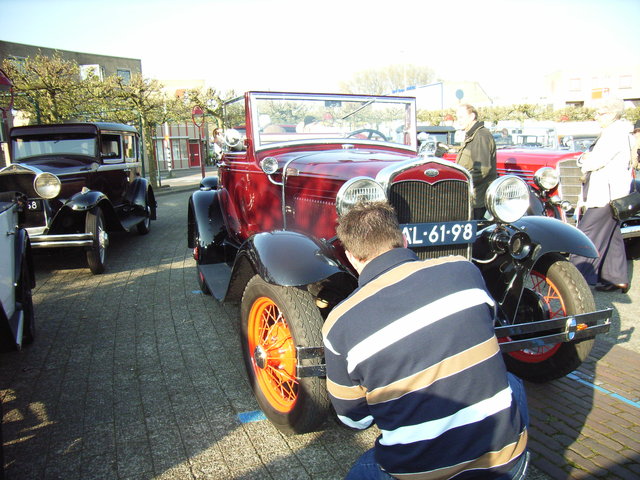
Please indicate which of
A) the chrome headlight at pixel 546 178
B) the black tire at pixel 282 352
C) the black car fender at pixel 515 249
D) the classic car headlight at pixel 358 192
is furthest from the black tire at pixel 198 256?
the chrome headlight at pixel 546 178

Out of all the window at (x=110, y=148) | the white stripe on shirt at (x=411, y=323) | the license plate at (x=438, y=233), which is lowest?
the white stripe on shirt at (x=411, y=323)

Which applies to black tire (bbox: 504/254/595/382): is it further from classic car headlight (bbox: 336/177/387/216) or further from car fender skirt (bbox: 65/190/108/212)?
car fender skirt (bbox: 65/190/108/212)

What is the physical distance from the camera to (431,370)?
4.21 feet

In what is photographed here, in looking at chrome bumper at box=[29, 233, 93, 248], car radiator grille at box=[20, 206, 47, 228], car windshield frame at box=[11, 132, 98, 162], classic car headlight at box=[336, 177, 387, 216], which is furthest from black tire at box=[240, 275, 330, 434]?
car windshield frame at box=[11, 132, 98, 162]

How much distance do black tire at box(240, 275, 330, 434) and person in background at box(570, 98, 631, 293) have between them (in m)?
2.98

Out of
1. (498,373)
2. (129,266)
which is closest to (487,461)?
(498,373)

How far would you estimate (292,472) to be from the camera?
2.23m

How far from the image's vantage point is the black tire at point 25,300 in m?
3.46

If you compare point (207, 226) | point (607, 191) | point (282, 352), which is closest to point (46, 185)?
point (207, 226)

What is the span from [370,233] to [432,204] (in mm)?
1368

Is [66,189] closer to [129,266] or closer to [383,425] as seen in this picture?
[129,266]

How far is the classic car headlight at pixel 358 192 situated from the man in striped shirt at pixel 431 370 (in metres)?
1.15

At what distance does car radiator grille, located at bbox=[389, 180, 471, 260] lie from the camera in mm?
2684

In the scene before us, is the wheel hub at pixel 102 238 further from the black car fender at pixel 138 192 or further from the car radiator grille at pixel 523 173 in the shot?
the car radiator grille at pixel 523 173
